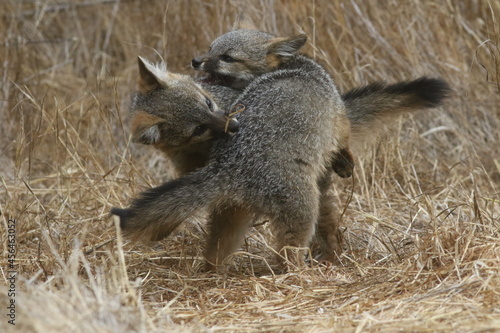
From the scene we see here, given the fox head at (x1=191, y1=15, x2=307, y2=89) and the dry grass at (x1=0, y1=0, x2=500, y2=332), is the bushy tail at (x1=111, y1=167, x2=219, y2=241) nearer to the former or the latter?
the dry grass at (x1=0, y1=0, x2=500, y2=332)

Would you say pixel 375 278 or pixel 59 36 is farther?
pixel 59 36

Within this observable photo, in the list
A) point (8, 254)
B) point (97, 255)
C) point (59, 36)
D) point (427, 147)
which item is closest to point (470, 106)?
point (427, 147)

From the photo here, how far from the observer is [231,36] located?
212 inches

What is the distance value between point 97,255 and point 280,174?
4.98 feet

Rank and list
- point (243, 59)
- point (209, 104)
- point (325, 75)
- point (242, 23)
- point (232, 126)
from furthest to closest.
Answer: point (242, 23), point (243, 59), point (325, 75), point (209, 104), point (232, 126)

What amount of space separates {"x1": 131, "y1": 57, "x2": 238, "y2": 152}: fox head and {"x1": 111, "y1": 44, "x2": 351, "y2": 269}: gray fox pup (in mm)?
15

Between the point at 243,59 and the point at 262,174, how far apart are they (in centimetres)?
108

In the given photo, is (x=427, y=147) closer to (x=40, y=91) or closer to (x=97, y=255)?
(x=97, y=255)

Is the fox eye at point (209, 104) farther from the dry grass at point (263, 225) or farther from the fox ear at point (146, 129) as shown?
the dry grass at point (263, 225)

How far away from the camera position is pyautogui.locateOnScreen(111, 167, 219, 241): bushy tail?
431cm

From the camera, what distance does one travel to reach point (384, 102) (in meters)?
5.17

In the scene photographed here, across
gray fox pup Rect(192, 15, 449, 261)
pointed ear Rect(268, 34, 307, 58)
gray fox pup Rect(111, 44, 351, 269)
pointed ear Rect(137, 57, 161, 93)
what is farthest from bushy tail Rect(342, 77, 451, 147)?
pointed ear Rect(137, 57, 161, 93)

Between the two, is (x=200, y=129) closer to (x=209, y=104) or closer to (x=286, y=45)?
(x=209, y=104)

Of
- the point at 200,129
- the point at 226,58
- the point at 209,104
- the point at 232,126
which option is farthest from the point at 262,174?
the point at 226,58
